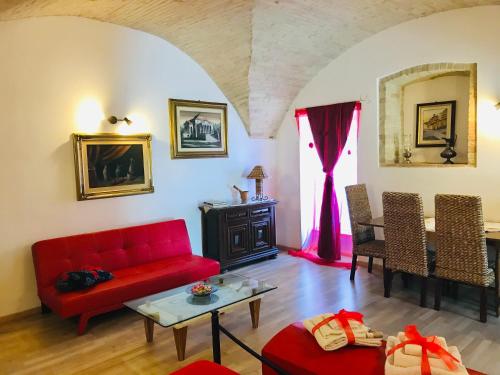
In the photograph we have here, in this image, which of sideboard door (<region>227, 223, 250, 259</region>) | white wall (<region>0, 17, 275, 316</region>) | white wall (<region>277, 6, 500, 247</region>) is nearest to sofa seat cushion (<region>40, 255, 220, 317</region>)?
white wall (<region>0, 17, 275, 316</region>)

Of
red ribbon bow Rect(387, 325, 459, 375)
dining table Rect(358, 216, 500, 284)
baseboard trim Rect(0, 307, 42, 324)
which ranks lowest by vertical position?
baseboard trim Rect(0, 307, 42, 324)

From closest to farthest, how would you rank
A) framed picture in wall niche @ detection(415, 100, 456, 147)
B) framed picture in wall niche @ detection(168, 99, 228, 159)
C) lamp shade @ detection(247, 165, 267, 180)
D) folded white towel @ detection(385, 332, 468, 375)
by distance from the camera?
folded white towel @ detection(385, 332, 468, 375) → framed picture in wall niche @ detection(415, 100, 456, 147) → framed picture in wall niche @ detection(168, 99, 228, 159) → lamp shade @ detection(247, 165, 267, 180)

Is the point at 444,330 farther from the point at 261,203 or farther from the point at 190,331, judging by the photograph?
the point at 261,203

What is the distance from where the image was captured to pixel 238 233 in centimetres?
502

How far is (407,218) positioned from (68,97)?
11.5 feet

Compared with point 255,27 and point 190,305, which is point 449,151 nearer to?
point 255,27

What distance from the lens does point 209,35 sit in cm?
429

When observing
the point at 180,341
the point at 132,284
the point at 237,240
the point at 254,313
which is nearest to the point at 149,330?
the point at 180,341

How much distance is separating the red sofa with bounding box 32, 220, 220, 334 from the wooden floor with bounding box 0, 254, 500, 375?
0.23 m

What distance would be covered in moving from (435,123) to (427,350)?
11.4 feet

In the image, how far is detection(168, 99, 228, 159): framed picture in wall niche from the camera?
15.6ft

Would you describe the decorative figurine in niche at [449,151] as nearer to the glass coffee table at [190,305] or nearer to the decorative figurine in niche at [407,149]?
the decorative figurine in niche at [407,149]

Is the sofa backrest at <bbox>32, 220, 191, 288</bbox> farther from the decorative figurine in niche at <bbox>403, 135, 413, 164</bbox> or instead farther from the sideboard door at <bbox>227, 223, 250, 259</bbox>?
the decorative figurine in niche at <bbox>403, 135, 413, 164</bbox>

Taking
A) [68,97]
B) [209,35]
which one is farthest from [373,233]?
[68,97]
